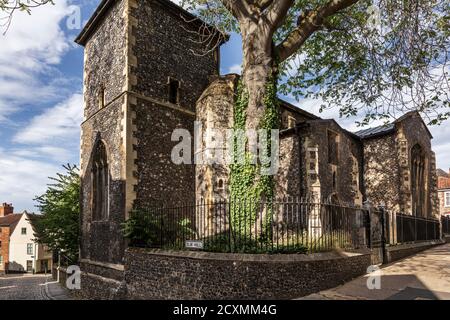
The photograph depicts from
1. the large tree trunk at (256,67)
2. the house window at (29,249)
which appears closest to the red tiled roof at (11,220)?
the house window at (29,249)

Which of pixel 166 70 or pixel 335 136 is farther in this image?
pixel 335 136

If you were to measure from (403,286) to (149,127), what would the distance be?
32.8ft

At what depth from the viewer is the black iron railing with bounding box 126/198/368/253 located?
8.28m

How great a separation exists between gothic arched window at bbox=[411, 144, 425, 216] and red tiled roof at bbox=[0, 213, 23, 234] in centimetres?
4594

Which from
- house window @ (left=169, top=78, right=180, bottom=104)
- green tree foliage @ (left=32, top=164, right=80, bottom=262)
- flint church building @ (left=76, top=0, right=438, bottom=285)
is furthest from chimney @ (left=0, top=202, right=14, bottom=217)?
house window @ (left=169, top=78, right=180, bottom=104)

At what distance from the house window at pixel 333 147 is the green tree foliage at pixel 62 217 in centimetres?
1412

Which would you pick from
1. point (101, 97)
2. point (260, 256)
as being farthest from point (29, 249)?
point (260, 256)

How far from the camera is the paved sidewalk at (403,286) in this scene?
23.5ft

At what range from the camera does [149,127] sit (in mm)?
13008

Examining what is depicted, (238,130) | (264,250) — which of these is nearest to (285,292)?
(264,250)

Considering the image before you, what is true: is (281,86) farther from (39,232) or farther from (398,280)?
(39,232)

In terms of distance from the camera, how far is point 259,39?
10570mm
